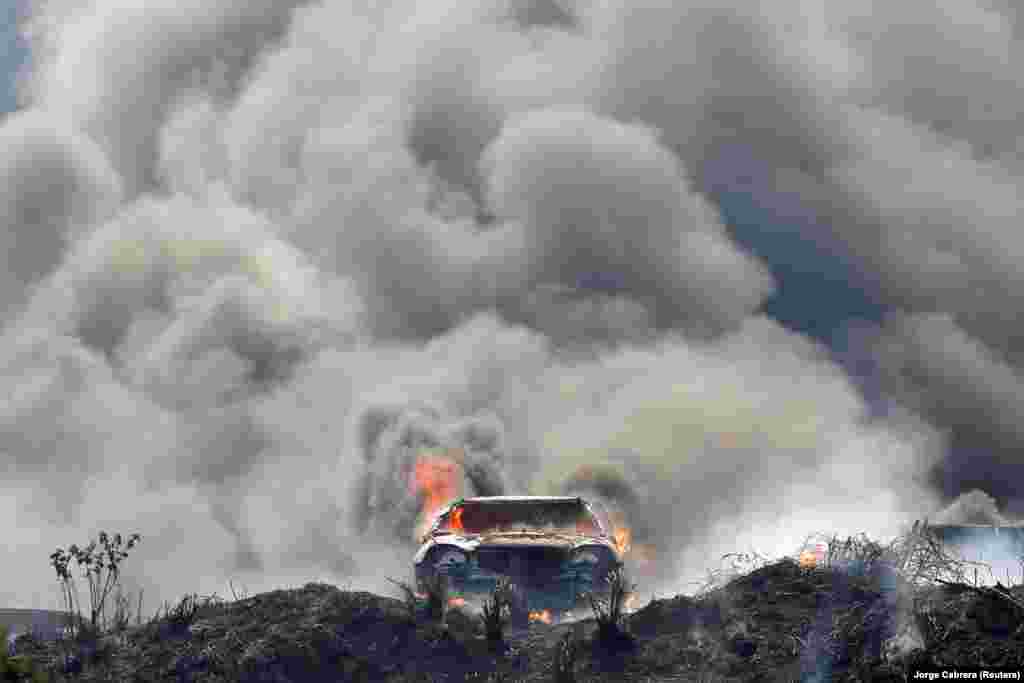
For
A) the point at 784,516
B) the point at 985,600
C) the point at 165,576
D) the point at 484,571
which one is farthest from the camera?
the point at 784,516

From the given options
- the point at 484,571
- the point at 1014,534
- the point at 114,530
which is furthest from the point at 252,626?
the point at 114,530

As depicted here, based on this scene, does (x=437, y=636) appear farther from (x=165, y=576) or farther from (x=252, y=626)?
(x=165, y=576)

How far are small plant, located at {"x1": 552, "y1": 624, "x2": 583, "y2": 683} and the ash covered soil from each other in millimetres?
20

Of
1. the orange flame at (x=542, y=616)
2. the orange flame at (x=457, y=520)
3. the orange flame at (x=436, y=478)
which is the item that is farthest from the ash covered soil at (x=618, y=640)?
the orange flame at (x=436, y=478)

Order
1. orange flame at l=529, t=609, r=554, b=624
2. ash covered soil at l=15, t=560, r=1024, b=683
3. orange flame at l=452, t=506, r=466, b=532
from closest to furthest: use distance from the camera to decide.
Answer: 1. ash covered soil at l=15, t=560, r=1024, b=683
2. orange flame at l=529, t=609, r=554, b=624
3. orange flame at l=452, t=506, r=466, b=532

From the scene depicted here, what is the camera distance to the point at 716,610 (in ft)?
35.6

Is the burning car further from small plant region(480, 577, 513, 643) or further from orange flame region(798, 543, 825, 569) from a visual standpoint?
orange flame region(798, 543, 825, 569)

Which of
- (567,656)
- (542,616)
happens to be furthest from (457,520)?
(567,656)

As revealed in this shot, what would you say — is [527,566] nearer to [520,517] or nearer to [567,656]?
[520,517]

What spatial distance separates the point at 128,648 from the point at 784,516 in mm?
29777

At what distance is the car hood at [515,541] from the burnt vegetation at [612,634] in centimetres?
205

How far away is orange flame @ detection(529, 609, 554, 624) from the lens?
43.5ft

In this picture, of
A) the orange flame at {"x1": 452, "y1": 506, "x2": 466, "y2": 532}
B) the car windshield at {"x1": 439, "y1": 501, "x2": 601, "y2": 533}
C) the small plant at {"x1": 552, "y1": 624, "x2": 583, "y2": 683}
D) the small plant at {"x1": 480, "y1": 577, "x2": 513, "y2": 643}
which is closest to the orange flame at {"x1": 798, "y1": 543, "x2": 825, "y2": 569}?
the small plant at {"x1": 552, "y1": 624, "x2": 583, "y2": 683}

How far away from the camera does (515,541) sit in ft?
45.6
